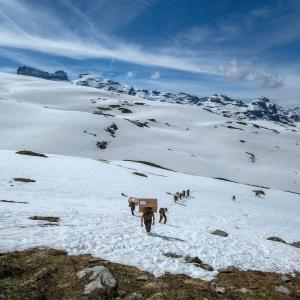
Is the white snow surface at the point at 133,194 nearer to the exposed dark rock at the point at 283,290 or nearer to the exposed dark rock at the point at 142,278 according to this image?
the exposed dark rock at the point at 142,278

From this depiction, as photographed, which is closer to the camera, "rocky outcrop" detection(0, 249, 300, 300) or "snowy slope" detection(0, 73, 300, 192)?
"rocky outcrop" detection(0, 249, 300, 300)

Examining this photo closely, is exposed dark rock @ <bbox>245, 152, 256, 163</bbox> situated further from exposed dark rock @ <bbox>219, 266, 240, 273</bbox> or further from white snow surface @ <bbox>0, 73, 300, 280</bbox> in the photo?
exposed dark rock @ <bbox>219, 266, 240, 273</bbox>

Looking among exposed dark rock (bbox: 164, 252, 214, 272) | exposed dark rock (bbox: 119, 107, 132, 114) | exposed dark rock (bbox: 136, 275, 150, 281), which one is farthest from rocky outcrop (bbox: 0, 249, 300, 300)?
exposed dark rock (bbox: 119, 107, 132, 114)

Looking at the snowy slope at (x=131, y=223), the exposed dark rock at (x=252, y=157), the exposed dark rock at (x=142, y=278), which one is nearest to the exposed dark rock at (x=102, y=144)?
the snowy slope at (x=131, y=223)

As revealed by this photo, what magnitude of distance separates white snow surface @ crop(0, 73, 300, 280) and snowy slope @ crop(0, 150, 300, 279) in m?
0.09

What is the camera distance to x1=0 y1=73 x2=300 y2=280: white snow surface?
18.1 metres

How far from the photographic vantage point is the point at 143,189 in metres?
47.2

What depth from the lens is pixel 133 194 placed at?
142ft

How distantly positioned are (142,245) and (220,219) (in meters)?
21.0

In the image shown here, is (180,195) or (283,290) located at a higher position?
(283,290)

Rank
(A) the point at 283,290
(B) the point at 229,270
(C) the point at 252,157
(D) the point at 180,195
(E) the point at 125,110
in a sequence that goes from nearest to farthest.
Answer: (A) the point at 283,290
(B) the point at 229,270
(D) the point at 180,195
(C) the point at 252,157
(E) the point at 125,110

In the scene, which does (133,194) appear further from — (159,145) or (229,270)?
(159,145)

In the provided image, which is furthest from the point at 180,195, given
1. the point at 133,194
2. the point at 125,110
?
the point at 125,110

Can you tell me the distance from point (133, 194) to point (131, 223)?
17577 mm
